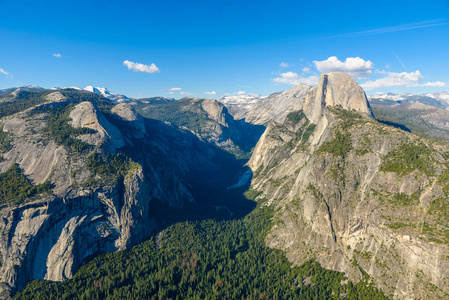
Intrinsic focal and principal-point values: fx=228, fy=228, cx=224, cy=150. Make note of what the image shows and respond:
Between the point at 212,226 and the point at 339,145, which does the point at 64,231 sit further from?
the point at 339,145

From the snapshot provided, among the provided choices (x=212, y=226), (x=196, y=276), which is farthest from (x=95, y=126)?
(x=196, y=276)

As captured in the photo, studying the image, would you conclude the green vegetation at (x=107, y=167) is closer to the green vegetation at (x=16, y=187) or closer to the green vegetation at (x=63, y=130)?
the green vegetation at (x=63, y=130)

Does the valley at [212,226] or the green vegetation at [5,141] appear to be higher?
the green vegetation at [5,141]

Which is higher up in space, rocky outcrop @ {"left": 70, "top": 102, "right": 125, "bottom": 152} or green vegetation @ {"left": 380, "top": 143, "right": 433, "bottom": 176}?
rocky outcrop @ {"left": 70, "top": 102, "right": 125, "bottom": 152}

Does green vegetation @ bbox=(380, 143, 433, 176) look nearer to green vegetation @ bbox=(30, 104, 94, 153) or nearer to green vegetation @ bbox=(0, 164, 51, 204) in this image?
green vegetation @ bbox=(30, 104, 94, 153)

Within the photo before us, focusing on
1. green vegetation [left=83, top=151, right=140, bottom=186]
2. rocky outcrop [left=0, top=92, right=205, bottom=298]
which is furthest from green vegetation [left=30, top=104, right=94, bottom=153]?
green vegetation [left=83, top=151, right=140, bottom=186]

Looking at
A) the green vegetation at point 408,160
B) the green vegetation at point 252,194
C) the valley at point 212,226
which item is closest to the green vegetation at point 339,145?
the valley at point 212,226
